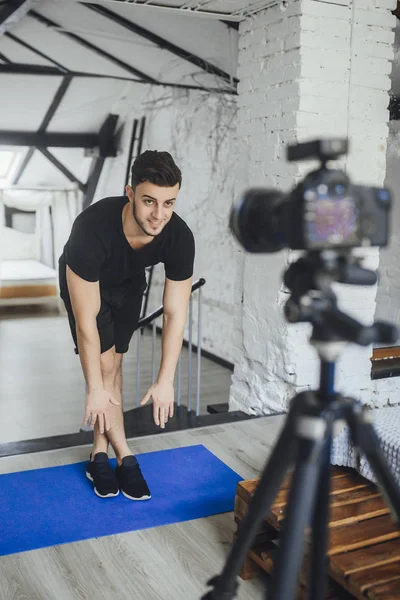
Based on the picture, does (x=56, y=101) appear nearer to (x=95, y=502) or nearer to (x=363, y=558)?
(x=95, y=502)

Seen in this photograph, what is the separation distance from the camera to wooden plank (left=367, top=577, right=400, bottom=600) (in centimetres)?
152

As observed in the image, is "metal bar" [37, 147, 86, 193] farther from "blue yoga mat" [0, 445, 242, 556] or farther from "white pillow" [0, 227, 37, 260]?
"blue yoga mat" [0, 445, 242, 556]

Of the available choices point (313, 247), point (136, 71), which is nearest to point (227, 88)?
point (136, 71)

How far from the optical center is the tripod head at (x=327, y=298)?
1031mm

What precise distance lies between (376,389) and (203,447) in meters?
1.02

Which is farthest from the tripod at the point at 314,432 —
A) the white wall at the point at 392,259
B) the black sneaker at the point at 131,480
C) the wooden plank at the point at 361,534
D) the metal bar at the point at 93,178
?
the metal bar at the point at 93,178

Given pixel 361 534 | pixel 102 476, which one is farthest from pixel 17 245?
pixel 361 534

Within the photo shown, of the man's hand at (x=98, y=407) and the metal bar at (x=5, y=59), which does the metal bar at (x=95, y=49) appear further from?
the man's hand at (x=98, y=407)

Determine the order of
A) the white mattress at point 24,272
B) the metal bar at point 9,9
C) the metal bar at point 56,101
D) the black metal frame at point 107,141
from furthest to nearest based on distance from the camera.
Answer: the white mattress at point 24,272 < the black metal frame at point 107,141 < the metal bar at point 56,101 < the metal bar at point 9,9

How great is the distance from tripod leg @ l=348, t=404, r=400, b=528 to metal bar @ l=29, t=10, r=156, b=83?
4000 mm

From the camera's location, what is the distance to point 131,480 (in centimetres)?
244

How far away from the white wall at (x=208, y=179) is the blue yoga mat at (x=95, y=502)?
2.98 meters

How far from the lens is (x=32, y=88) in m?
6.17

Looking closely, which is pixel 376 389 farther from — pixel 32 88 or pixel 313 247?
pixel 32 88
